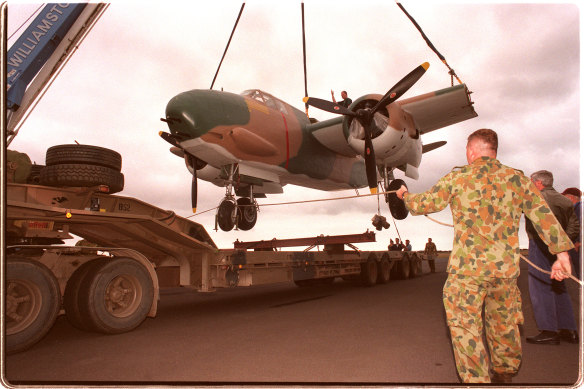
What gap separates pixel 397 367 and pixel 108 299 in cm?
389

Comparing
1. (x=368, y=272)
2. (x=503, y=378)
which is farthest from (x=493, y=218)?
(x=368, y=272)

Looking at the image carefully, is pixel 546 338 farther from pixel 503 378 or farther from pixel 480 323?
pixel 480 323

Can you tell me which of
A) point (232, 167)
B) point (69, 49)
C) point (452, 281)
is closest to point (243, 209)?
point (232, 167)

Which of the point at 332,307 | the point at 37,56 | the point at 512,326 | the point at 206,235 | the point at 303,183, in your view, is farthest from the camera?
the point at 303,183

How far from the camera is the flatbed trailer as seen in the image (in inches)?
168

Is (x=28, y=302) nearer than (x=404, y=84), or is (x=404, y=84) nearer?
(x=28, y=302)

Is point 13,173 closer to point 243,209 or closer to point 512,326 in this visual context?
point 512,326

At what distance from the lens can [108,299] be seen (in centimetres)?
506

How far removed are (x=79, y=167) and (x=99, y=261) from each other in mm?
1335

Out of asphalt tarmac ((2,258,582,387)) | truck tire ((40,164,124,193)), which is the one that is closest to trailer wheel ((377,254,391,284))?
asphalt tarmac ((2,258,582,387))

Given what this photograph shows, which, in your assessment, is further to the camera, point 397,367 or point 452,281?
point 397,367

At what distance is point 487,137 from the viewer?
2963mm

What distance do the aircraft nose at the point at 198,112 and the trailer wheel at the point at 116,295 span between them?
4.53 meters

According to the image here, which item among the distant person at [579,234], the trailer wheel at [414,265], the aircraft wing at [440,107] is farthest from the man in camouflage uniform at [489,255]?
the trailer wheel at [414,265]
